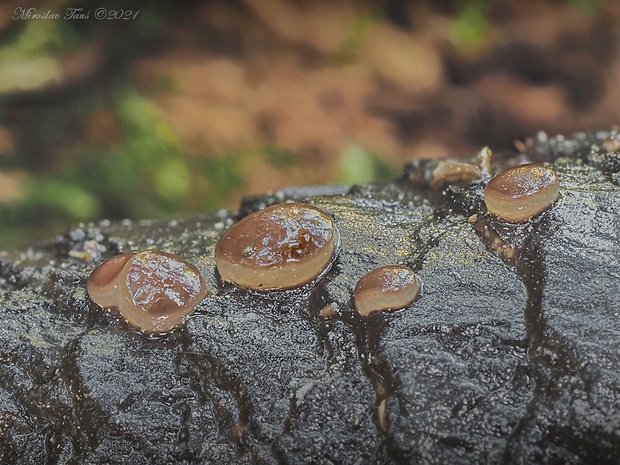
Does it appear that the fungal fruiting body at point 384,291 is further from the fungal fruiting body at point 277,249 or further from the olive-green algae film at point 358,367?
the fungal fruiting body at point 277,249

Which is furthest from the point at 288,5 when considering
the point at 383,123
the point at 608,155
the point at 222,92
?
the point at 608,155

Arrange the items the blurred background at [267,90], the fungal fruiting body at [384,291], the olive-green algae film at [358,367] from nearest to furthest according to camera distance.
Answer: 1. the olive-green algae film at [358,367]
2. the fungal fruiting body at [384,291]
3. the blurred background at [267,90]

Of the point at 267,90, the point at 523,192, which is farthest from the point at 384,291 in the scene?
the point at 267,90

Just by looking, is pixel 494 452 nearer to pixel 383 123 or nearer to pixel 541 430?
pixel 541 430

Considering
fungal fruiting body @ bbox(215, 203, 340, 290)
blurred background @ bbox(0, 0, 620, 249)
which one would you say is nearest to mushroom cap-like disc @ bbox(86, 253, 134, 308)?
fungal fruiting body @ bbox(215, 203, 340, 290)

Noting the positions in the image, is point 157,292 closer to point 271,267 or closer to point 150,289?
point 150,289

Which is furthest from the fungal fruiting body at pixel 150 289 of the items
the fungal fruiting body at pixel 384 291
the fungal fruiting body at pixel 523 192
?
the fungal fruiting body at pixel 523 192
